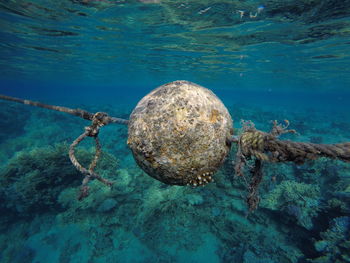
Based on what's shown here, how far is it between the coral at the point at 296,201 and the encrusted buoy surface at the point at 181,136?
18.6 feet

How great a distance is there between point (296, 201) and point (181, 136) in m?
6.88

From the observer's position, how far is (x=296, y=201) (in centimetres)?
714

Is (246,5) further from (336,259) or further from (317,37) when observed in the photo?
(336,259)

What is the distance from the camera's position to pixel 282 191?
7.71m

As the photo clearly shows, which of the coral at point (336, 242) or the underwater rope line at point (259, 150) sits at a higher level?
the underwater rope line at point (259, 150)

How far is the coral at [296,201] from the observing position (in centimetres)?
662

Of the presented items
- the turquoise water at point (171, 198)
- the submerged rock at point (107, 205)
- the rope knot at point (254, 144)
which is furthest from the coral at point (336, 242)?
the submerged rock at point (107, 205)

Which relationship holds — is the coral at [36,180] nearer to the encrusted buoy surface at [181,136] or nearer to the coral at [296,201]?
the encrusted buoy surface at [181,136]

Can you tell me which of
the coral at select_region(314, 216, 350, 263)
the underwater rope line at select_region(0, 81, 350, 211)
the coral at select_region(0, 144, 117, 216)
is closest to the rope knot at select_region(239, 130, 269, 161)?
the underwater rope line at select_region(0, 81, 350, 211)

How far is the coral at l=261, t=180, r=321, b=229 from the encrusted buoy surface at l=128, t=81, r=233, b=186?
568 centimetres

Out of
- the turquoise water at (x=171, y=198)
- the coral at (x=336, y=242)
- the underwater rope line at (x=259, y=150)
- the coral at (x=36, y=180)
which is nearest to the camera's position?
the underwater rope line at (x=259, y=150)

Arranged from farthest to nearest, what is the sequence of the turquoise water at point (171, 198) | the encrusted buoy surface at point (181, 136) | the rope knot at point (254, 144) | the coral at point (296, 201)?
the turquoise water at point (171, 198), the coral at point (296, 201), the encrusted buoy surface at point (181, 136), the rope knot at point (254, 144)

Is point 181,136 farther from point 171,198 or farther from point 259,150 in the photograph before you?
point 171,198

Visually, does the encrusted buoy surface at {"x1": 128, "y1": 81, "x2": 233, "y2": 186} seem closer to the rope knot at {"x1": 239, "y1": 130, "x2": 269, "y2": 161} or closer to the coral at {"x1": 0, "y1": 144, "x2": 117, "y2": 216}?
the rope knot at {"x1": 239, "y1": 130, "x2": 269, "y2": 161}
